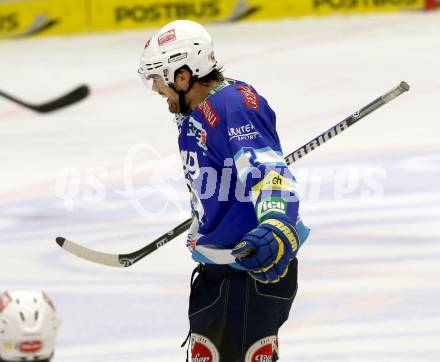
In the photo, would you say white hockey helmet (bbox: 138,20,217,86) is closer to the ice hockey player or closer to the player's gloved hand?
the ice hockey player

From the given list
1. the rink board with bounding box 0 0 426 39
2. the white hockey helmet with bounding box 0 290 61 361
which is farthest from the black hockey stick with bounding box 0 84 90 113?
the rink board with bounding box 0 0 426 39

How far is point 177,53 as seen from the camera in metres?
3.79

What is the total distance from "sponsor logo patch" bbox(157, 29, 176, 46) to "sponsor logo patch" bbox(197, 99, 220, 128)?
0.72 feet

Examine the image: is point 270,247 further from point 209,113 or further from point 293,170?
point 293,170

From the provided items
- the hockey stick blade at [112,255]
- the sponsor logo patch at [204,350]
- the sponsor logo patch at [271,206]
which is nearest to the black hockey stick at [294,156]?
the hockey stick blade at [112,255]

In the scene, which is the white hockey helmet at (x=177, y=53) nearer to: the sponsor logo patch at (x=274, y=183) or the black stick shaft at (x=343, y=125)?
the sponsor logo patch at (x=274, y=183)

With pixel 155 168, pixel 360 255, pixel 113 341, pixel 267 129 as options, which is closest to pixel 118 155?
pixel 155 168

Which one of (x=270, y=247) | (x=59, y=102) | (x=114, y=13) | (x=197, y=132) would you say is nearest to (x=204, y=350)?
(x=197, y=132)

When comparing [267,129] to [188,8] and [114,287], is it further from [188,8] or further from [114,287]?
[188,8]

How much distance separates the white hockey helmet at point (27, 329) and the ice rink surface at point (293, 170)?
10.2 ft

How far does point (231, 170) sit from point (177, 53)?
380mm

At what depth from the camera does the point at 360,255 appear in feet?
23.4

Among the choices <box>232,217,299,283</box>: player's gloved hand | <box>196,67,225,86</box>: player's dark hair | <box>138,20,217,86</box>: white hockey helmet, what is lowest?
<box>232,217,299,283</box>: player's gloved hand

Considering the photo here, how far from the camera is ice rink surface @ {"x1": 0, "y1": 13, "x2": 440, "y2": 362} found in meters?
5.93
